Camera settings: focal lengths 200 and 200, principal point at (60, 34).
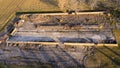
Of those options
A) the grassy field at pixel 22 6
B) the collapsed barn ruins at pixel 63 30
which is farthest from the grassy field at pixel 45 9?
the collapsed barn ruins at pixel 63 30

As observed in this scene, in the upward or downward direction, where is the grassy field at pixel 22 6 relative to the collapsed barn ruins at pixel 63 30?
upward

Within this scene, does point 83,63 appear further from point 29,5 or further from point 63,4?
point 29,5

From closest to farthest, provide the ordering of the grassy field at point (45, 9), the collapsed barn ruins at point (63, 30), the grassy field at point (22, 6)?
the grassy field at point (45, 9)
the collapsed barn ruins at point (63, 30)
the grassy field at point (22, 6)

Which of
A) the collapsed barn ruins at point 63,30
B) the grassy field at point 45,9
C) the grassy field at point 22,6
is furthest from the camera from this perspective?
the grassy field at point 22,6

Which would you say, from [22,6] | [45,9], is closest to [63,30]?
[45,9]

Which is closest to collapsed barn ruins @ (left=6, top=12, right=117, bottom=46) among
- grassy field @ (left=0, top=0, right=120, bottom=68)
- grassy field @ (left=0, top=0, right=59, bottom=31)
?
grassy field @ (left=0, top=0, right=120, bottom=68)

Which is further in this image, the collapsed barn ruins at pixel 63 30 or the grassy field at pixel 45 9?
the collapsed barn ruins at pixel 63 30

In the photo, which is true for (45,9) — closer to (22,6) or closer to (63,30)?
(22,6)

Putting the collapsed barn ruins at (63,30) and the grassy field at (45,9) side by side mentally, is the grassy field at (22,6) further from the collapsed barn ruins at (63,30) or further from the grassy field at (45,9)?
the collapsed barn ruins at (63,30)
